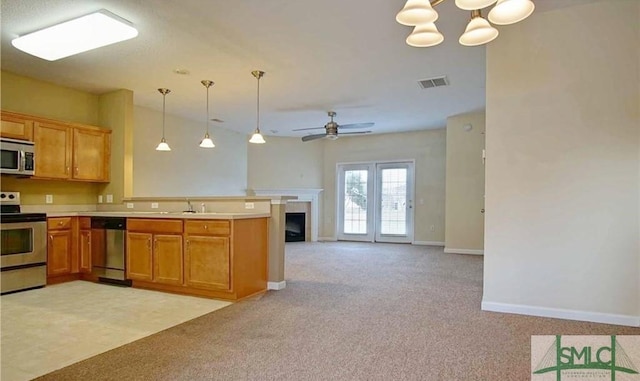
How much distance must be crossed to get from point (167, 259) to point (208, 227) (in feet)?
2.24

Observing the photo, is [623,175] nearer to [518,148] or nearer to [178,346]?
[518,148]

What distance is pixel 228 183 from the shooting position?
8.41 metres

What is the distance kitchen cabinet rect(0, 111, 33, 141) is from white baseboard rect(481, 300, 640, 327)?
5449mm

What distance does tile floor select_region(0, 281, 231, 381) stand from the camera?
7.98 ft

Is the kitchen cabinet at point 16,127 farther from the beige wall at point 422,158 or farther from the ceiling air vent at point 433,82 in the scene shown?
the beige wall at point 422,158

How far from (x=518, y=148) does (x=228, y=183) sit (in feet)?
20.7

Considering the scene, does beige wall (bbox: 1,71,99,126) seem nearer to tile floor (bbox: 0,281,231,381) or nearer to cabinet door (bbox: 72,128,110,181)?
cabinet door (bbox: 72,128,110,181)

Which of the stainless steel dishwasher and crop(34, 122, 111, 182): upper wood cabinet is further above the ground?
crop(34, 122, 111, 182): upper wood cabinet

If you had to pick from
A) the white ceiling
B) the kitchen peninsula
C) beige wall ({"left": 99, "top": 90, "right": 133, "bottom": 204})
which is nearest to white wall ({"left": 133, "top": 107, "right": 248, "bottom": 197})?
the white ceiling

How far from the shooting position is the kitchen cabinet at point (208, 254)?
12.5 ft

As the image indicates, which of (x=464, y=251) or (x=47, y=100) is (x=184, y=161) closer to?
(x=47, y=100)

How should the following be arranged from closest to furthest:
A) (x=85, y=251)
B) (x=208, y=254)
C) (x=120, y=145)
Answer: (x=208, y=254) < (x=85, y=251) < (x=120, y=145)

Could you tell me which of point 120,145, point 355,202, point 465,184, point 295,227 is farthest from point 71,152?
point 465,184

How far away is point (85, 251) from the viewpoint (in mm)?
4867
